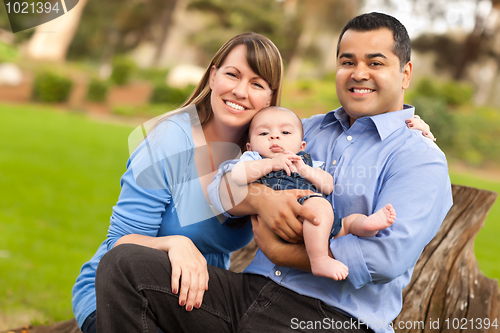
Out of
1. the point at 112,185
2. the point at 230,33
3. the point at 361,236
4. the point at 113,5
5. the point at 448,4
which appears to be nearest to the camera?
the point at 361,236

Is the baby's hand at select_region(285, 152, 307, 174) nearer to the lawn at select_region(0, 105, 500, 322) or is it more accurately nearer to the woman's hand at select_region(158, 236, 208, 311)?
the woman's hand at select_region(158, 236, 208, 311)

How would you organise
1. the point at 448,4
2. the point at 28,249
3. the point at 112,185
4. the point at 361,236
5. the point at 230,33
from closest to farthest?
the point at 361,236 → the point at 28,249 → the point at 112,185 → the point at 448,4 → the point at 230,33

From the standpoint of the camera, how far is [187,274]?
5.71 ft

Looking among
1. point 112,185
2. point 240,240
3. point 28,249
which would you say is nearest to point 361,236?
point 240,240

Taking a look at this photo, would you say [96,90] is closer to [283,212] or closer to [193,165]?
[193,165]

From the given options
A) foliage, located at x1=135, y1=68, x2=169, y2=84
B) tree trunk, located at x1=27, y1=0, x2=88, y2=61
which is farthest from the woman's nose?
tree trunk, located at x1=27, y1=0, x2=88, y2=61

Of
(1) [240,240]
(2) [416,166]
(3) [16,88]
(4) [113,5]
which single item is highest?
(4) [113,5]

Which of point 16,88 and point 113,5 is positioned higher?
point 113,5

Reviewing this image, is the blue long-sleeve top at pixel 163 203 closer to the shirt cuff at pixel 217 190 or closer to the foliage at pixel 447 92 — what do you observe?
the shirt cuff at pixel 217 190

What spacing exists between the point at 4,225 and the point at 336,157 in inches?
214

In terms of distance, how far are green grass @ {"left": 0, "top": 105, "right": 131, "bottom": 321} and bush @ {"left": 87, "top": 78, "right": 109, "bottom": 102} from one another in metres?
5.34

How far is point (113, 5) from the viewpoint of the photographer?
2495 centimetres

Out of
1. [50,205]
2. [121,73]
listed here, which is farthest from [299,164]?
[121,73]

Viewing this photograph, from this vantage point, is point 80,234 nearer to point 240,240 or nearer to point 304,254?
point 240,240
